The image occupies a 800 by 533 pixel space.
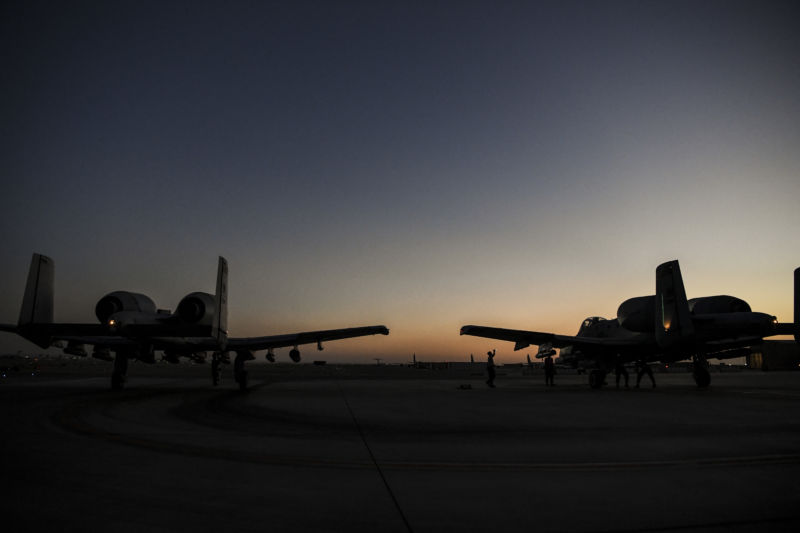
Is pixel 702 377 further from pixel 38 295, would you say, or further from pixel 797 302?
pixel 38 295

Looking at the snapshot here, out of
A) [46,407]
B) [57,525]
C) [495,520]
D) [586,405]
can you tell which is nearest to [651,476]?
[495,520]

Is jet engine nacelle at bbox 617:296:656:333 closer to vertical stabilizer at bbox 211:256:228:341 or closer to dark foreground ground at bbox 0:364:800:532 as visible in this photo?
dark foreground ground at bbox 0:364:800:532

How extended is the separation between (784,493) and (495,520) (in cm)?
320

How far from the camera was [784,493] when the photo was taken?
488 cm

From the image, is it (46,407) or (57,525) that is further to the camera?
(46,407)

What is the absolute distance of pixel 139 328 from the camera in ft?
60.6

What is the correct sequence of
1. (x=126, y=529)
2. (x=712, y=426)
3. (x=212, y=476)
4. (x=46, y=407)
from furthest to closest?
(x=46, y=407)
(x=712, y=426)
(x=212, y=476)
(x=126, y=529)

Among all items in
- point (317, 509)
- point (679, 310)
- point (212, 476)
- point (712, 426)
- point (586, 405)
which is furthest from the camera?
point (679, 310)

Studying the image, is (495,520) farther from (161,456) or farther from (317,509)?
(161,456)

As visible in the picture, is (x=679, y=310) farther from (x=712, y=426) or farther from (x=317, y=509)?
(x=317, y=509)

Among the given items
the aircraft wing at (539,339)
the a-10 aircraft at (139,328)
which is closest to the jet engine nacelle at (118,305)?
the a-10 aircraft at (139,328)

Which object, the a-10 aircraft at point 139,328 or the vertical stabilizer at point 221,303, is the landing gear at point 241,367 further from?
the vertical stabilizer at point 221,303

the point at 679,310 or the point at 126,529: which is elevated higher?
the point at 679,310

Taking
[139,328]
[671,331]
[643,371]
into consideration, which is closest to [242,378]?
[139,328]
